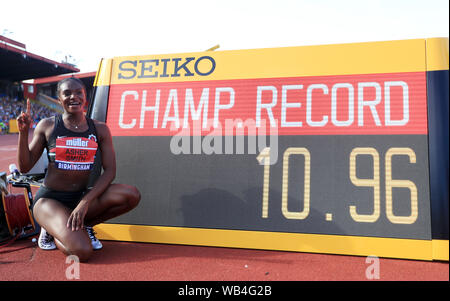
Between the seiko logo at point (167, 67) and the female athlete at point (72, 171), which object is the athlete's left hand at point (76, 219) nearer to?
the female athlete at point (72, 171)

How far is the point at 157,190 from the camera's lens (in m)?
3.07

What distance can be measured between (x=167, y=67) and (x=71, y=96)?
99 centimetres

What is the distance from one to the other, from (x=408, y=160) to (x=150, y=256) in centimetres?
232

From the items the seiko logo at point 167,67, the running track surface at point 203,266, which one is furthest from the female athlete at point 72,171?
the seiko logo at point 167,67

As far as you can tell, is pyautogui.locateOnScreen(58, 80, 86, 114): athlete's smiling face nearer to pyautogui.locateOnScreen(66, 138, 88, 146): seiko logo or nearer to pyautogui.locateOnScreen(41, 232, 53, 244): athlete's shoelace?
pyautogui.locateOnScreen(66, 138, 88, 146): seiko logo

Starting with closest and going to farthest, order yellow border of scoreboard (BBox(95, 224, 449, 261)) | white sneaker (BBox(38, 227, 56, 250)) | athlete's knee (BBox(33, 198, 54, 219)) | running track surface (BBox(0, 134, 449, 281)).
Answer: running track surface (BBox(0, 134, 449, 281)) < yellow border of scoreboard (BBox(95, 224, 449, 261)) < athlete's knee (BBox(33, 198, 54, 219)) < white sneaker (BBox(38, 227, 56, 250))

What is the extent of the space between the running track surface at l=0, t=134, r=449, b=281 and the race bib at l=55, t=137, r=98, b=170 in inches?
30.9

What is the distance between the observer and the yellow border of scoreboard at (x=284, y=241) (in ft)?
8.36

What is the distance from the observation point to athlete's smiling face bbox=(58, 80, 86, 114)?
9.08ft

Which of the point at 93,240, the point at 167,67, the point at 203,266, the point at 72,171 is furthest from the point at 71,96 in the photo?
the point at 203,266

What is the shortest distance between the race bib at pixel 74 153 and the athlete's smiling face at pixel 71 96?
275 mm

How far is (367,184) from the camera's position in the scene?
269cm

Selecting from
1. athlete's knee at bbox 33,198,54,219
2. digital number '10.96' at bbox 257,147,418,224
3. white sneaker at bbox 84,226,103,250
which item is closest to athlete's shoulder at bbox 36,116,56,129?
athlete's knee at bbox 33,198,54,219
